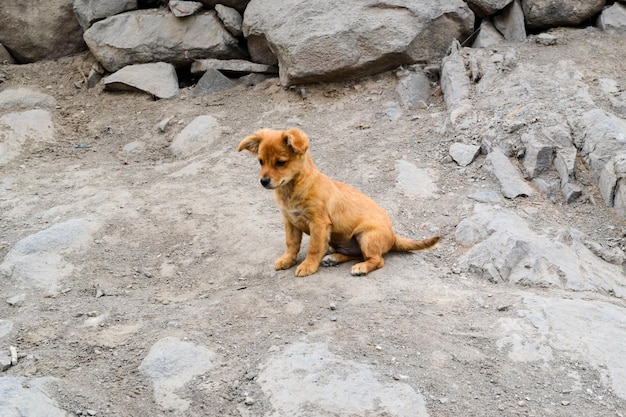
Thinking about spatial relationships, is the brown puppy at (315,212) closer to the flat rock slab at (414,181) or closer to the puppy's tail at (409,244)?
the puppy's tail at (409,244)

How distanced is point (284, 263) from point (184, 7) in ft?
22.4

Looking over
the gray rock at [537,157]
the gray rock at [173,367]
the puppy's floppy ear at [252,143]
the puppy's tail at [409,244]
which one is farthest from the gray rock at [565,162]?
Result: the gray rock at [173,367]

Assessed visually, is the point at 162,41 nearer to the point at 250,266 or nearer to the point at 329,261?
the point at 250,266

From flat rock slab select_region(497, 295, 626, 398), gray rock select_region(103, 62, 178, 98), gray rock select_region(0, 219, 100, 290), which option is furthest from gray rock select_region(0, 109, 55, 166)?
flat rock slab select_region(497, 295, 626, 398)

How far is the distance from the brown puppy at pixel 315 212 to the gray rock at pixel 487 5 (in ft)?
18.8

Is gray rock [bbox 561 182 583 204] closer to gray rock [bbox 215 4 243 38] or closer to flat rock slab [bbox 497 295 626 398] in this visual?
flat rock slab [bbox 497 295 626 398]

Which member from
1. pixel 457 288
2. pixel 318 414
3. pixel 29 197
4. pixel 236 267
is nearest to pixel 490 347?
pixel 457 288

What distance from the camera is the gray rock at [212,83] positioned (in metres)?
11.9

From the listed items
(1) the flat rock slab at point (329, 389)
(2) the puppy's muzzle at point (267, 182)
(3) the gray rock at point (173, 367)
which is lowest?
(3) the gray rock at point (173, 367)

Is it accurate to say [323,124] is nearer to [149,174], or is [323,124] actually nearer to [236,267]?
[149,174]

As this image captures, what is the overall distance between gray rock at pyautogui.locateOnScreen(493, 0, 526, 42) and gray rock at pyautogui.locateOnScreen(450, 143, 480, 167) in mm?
3030

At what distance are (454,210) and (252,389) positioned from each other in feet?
12.8

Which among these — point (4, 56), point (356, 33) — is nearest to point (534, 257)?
point (356, 33)

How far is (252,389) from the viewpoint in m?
5.15
